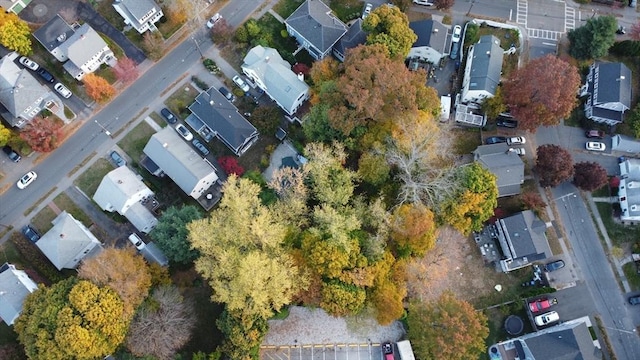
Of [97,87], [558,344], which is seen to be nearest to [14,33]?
[97,87]

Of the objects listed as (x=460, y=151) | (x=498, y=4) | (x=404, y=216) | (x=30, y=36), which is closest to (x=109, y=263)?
(x=404, y=216)

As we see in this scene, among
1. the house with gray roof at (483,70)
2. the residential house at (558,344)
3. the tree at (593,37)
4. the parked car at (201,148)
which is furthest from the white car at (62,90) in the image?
the tree at (593,37)

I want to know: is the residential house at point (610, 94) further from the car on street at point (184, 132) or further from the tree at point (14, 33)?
the tree at point (14, 33)

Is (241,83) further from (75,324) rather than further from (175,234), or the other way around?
(75,324)

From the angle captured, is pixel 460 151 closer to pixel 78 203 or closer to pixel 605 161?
pixel 605 161

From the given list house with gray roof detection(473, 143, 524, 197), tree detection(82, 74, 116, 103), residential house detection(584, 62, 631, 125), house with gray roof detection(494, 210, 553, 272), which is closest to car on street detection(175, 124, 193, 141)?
tree detection(82, 74, 116, 103)

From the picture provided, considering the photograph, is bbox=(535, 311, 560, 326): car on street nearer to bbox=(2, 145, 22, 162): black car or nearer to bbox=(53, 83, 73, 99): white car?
bbox=(53, 83, 73, 99): white car
